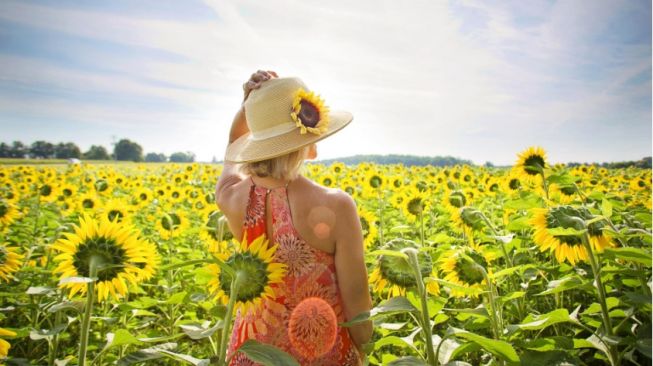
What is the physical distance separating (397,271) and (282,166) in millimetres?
702

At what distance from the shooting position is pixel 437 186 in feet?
24.4

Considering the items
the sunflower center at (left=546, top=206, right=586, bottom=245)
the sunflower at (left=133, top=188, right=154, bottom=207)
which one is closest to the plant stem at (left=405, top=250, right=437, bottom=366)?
the sunflower center at (left=546, top=206, right=586, bottom=245)

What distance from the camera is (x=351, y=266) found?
1.90m

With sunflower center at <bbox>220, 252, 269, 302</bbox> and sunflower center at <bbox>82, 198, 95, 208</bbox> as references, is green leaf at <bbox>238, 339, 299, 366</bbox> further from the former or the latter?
sunflower center at <bbox>82, 198, 95, 208</bbox>

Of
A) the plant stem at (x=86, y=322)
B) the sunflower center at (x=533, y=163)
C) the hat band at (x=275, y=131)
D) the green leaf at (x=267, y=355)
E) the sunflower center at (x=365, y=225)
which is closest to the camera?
the green leaf at (x=267, y=355)

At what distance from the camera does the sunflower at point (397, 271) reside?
175 centimetres

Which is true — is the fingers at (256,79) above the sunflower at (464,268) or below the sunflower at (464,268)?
above

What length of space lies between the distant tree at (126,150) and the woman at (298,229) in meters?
78.6

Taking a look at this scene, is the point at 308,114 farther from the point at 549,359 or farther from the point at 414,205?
the point at 414,205

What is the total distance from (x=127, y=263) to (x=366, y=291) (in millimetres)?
1021

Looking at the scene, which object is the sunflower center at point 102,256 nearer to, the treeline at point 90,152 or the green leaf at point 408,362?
the green leaf at point 408,362

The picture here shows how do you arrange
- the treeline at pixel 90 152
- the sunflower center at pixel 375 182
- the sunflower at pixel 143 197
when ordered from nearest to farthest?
the sunflower center at pixel 375 182 < the sunflower at pixel 143 197 < the treeline at pixel 90 152

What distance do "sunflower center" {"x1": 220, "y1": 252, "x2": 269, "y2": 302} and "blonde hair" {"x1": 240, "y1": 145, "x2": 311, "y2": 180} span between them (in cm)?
64

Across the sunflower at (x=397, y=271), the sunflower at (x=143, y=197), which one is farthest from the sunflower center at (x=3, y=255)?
the sunflower at (x=143, y=197)
